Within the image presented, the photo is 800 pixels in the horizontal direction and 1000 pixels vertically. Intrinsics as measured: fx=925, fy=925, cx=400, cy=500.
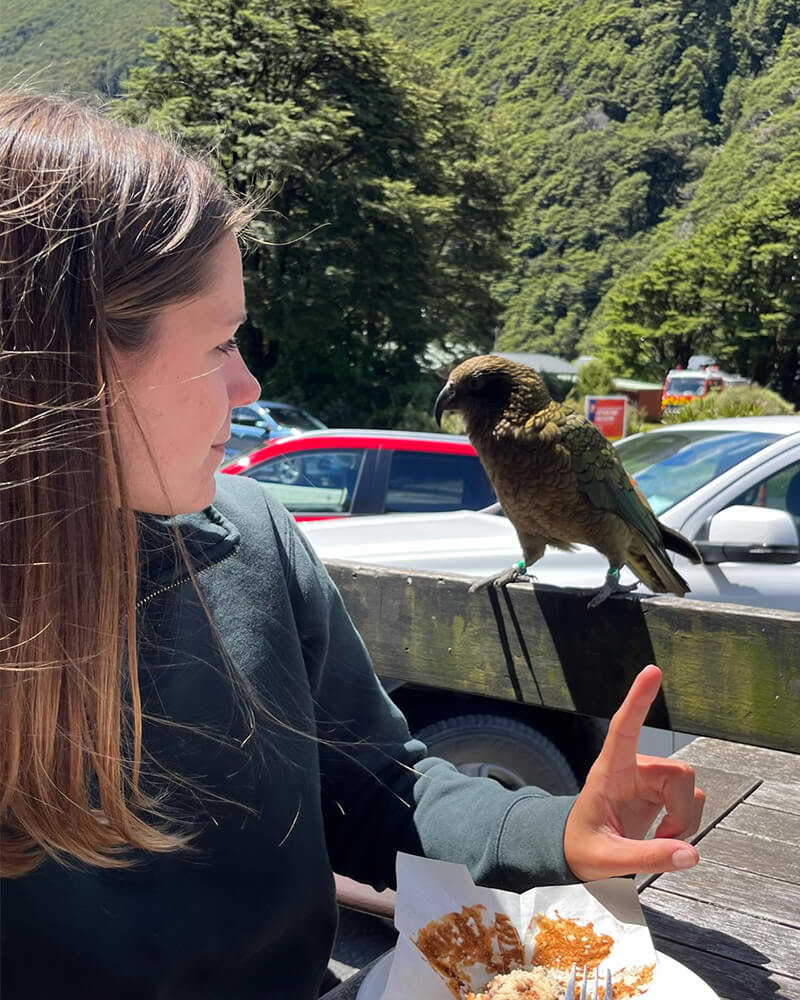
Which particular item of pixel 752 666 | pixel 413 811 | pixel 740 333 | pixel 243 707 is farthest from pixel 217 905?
pixel 740 333

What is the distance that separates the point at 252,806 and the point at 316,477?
196 inches

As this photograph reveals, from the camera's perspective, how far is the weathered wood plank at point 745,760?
2.15 meters

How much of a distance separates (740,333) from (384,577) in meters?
51.6

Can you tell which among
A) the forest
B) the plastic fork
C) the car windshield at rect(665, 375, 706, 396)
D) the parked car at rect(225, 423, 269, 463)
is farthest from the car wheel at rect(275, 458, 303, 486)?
the car windshield at rect(665, 375, 706, 396)

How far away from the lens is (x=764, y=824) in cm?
184

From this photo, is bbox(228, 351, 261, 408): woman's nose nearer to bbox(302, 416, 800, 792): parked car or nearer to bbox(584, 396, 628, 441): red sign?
bbox(302, 416, 800, 792): parked car

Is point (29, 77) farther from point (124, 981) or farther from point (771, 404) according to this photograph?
point (771, 404)

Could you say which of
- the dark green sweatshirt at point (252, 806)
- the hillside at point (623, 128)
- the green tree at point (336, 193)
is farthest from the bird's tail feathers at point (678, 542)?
the hillside at point (623, 128)

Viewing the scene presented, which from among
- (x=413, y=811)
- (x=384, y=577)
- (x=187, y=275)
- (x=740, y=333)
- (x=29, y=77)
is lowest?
(x=740, y=333)

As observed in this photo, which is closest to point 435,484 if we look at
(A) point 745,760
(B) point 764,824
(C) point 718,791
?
(A) point 745,760

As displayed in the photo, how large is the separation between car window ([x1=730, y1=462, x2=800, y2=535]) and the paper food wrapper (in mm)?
3189

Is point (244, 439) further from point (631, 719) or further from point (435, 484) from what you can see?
point (631, 719)

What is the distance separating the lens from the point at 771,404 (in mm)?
27484

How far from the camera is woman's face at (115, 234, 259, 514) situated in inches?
40.8
